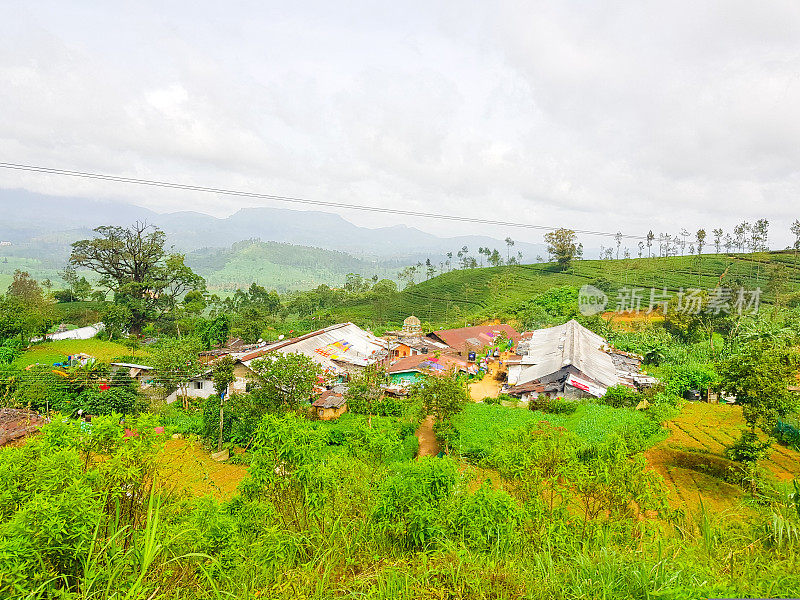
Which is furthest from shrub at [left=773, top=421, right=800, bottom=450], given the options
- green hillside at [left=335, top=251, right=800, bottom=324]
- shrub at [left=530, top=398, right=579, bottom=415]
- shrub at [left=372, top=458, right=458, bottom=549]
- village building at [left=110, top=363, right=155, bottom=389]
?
green hillside at [left=335, top=251, right=800, bottom=324]

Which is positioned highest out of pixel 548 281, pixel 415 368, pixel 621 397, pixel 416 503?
pixel 548 281

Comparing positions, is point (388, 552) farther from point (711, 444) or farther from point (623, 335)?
point (623, 335)

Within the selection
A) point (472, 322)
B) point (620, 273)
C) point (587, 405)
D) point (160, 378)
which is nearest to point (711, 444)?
point (587, 405)

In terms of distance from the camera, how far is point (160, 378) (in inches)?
848

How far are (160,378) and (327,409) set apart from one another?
939cm

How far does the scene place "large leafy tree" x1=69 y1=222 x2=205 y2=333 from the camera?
3709 centimetres

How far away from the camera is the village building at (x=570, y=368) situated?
21953mm

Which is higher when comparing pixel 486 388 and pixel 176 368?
pixel 176 368

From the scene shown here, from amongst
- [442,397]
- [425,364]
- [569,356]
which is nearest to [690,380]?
[569,356]

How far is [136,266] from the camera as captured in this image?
128 ft

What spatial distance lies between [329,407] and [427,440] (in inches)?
195

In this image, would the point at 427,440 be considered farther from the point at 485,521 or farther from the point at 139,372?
the point at 139,372

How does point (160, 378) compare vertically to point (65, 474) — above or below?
below

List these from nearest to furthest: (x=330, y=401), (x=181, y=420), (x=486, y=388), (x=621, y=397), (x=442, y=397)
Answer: (x=442, y=397) → (x=181, y=420) → (x=330, y=401) → (x=621, y=397) → (x=486, y=388)
